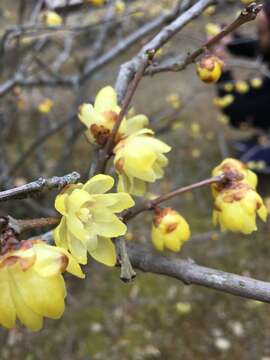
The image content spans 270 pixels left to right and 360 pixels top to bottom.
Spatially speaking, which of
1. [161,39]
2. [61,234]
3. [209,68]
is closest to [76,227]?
[61,234]

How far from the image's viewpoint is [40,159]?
3.03 metres

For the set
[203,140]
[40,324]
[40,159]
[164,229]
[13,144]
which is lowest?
[203,140]

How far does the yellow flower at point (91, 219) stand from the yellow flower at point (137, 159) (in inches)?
3.0

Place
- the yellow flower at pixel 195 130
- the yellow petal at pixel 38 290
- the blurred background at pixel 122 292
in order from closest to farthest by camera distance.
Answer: the yellow petal at pixel 38 290 → the blurred background at pixel 122 292 → the yellow flower at pixel 195 130

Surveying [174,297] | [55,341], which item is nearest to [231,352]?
[174,297]

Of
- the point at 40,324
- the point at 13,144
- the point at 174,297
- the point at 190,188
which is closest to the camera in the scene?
the point at 40,324

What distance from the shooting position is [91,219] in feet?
2.72

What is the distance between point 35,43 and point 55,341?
4.82 ft

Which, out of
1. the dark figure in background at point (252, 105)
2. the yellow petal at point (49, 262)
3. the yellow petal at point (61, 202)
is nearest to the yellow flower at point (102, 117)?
the yellow petal at point (61, 202)

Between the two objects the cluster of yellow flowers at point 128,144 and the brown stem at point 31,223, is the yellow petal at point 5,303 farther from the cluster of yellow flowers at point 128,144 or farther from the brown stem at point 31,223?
the cluster of yellow flowers at point 128,144

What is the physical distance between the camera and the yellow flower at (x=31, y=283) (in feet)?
2.21

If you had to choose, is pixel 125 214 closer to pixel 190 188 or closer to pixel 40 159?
pixel 190 188

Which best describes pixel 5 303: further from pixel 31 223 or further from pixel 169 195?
pixel 169 195

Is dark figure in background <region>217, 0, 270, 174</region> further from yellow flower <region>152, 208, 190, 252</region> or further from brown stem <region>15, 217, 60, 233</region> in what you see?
brown stem <region>15, 217, 60, 233</region>
